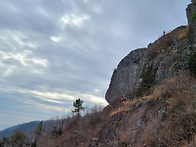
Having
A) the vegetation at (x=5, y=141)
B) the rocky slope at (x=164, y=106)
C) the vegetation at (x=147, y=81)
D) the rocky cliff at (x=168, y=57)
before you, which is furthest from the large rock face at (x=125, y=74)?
the vegetation at (x=5, y=141)

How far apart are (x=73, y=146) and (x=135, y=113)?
2412 cm

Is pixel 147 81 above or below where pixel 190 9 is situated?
below

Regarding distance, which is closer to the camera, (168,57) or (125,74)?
(168,57)

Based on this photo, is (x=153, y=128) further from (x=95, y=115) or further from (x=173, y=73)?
(x=95, y=115)

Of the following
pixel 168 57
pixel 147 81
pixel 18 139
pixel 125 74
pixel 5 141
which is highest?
pixel 125 74

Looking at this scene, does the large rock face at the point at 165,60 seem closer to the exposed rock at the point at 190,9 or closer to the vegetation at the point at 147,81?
the vegetation at the point at 147,81

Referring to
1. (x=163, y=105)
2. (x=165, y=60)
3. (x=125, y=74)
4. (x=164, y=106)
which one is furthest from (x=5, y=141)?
(x=164, y=106)

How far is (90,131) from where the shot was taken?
1405 inches

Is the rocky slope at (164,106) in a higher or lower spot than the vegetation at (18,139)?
higher

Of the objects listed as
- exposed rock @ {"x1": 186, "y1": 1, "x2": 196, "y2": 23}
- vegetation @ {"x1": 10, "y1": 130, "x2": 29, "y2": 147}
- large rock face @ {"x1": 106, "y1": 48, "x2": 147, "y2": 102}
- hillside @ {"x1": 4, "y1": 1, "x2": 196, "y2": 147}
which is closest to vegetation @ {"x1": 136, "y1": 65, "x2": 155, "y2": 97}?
hillside @ {"x1": 4, "y1": 1, "x2": 196, "y2": 147}

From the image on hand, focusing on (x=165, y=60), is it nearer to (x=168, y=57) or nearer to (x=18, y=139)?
(x=168, y=57)

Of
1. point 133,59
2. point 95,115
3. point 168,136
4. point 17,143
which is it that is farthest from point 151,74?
point 17,143

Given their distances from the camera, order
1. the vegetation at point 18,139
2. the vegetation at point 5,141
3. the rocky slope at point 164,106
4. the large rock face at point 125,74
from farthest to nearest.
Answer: the vegetation at point 18,139, the vegetation at point 5,141, the large rock face at point 125,74, the rocky slope at point 164,106

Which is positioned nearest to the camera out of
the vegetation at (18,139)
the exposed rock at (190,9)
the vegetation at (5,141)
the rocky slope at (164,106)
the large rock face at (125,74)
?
the rocky slope at (164,106)
